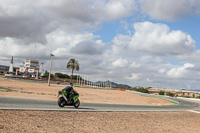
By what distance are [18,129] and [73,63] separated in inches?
3375

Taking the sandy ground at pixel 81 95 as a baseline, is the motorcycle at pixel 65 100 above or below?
above

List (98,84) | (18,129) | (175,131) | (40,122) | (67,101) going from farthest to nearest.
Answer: (98,84), (67,101), (175,131), (40,122), (18,129)

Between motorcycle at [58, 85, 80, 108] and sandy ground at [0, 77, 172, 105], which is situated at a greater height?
motorcycle at [58, 85, 80, 108]

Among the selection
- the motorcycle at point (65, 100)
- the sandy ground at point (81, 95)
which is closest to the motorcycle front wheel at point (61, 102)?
the motorcycle at point (65, 100)

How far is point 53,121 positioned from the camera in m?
9.18

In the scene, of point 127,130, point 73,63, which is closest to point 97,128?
point 127,130

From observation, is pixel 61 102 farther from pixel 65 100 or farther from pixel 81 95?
pixel 81 95

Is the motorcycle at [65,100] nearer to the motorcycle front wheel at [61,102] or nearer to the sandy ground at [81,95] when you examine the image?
the motorcycle front wheel at [61,102]

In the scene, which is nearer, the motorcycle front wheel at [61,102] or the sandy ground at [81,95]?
the motorcycle front wheel at [61,102]

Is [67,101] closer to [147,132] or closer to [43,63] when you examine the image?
[147,132]

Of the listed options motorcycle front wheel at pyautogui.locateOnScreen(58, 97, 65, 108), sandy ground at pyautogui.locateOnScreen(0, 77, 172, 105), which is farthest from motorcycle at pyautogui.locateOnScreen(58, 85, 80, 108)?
sandy ground at pyautogui.locateOnScreen(0, 77, 172, 105)

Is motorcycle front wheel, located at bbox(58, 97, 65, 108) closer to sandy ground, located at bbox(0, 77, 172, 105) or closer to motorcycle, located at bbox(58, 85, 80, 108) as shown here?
motorcycle, located at bbox(58, 85, 80, 108)

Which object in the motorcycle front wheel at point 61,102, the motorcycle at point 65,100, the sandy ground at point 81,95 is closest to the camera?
the motorcycle at point 65,100

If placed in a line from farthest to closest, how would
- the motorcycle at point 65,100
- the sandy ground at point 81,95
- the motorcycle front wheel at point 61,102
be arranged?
the sandy ground at point 81,95 → the motorcycle front wheel at point 61,102 → the motorcycle at point 65,100
